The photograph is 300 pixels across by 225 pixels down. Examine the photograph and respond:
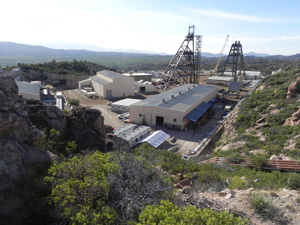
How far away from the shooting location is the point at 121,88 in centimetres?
4109

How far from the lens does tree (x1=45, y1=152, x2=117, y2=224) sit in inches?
Answer: 201

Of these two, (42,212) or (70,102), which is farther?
(70,102)

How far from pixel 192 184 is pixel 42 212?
226 inches

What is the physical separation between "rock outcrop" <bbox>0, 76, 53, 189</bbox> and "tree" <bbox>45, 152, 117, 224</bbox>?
38.8 inches

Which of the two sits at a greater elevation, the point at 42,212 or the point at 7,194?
the point at 7,194

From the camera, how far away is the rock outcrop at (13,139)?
253 inches

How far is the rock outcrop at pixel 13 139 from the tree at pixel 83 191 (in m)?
0.99

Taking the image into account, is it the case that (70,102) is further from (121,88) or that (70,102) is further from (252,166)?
(252,166)

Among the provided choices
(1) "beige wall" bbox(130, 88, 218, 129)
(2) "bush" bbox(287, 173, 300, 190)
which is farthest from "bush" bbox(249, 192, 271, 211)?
(1) "beige wall" bbox(130, 88, 218, 129)

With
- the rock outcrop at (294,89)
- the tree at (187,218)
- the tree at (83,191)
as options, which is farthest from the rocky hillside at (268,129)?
the tree at (83,191)

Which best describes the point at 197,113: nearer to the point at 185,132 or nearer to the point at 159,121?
the point at 185,132

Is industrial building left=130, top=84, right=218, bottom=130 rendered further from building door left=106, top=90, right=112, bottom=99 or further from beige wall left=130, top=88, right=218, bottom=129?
building door left=106, top=90, right=112, bottom=99

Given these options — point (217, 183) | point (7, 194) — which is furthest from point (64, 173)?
point (217, 183)

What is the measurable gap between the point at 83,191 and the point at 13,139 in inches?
131
